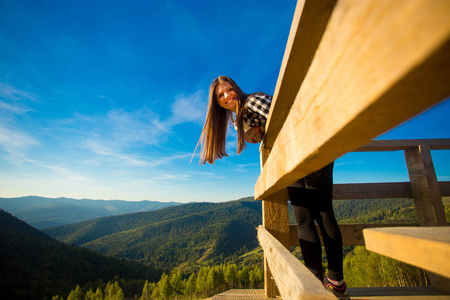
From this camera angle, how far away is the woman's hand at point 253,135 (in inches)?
75.6

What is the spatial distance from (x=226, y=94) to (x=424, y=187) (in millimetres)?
2172

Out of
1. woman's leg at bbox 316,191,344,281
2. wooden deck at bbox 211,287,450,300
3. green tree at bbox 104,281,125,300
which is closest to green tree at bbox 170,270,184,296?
green tree at bbox 104,281,125,300

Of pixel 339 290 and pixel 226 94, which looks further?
pixel 226 94

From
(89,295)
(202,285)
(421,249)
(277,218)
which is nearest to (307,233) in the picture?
(277,218)

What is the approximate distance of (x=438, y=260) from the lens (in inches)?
15.1

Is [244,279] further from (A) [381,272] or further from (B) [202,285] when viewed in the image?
(A) [381,272]

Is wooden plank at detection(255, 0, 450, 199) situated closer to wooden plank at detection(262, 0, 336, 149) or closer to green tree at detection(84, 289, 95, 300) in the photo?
wooden plank at detection(262, 0, 336, 149)

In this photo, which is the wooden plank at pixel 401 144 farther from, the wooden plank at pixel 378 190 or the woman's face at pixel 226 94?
the woman's face at pixel 226 94

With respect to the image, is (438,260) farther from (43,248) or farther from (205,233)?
(205,233)

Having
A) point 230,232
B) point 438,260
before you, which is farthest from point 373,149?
point 230,232

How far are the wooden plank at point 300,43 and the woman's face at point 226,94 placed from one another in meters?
1.04

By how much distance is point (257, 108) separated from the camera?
5.46ft

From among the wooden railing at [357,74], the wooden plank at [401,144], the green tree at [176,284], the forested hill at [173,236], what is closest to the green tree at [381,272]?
the wooden plank at [401,144]

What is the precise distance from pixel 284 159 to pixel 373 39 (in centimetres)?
44
